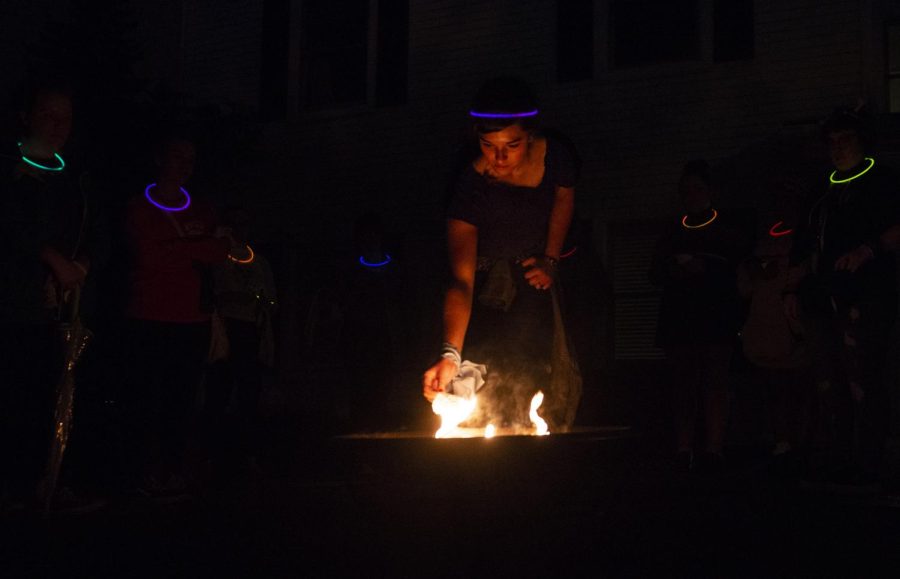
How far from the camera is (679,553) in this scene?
3.46 m

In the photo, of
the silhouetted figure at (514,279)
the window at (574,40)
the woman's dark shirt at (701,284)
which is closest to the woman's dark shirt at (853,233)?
the woman's dark shirt at (701,284)

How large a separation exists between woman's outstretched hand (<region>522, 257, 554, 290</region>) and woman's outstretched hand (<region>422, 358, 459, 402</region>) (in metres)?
0.53

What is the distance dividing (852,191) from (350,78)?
8.77 meters

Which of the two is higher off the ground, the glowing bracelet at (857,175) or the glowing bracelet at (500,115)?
the glowing bracelet at (857,175)

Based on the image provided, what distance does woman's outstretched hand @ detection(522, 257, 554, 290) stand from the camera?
14.5 feet

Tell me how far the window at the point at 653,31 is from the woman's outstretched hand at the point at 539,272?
7.01 meters

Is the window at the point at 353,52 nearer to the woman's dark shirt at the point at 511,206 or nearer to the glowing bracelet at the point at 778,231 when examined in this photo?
the glowing bracelet at the point at 778,231

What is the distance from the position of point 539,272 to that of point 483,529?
3.71ft

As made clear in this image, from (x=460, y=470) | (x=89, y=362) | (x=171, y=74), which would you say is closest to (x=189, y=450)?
(x=89, y=362)

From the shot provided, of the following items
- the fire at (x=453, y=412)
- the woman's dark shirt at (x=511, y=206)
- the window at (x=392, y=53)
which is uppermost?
the window at (x=392, y=53)

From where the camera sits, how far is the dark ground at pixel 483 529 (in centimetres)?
323

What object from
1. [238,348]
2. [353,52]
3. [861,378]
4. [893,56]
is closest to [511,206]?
[861,378]

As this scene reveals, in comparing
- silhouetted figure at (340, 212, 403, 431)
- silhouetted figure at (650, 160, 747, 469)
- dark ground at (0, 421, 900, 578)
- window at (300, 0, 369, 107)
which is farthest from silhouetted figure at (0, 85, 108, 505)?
window at (300, 0, 369, 107)

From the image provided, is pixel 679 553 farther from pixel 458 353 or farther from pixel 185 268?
pixel 185 268
